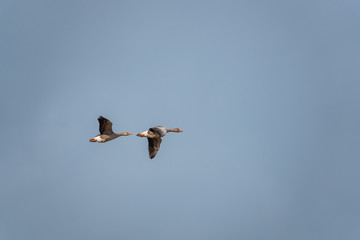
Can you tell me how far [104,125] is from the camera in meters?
130

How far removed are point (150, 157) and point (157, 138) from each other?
241 cm

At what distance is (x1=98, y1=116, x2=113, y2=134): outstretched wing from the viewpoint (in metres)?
130

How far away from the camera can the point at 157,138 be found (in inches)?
5202

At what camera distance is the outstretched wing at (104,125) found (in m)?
130

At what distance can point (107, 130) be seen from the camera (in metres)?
131

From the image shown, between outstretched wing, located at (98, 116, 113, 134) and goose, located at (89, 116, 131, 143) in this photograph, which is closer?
outstretched wing, located at (98, 116, 113, 134)

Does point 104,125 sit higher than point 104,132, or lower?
higher

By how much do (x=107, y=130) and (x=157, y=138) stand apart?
5.99 meters

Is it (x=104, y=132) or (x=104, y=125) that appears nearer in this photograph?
(x=104, y=125)

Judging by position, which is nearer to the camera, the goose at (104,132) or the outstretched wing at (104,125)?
the outstretched wing at (104,125)

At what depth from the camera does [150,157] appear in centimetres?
13250

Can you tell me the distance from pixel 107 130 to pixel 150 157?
20.1 feet
